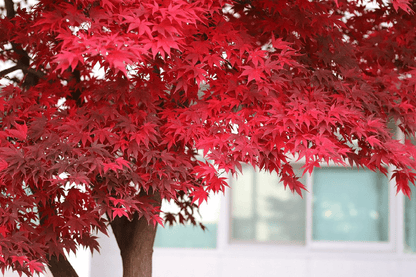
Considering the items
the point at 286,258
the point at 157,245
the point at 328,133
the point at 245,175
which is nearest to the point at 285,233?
the point at 286,258

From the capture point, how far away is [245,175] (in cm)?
473

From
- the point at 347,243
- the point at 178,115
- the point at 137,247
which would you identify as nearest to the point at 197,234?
the point at 347,243

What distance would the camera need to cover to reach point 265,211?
4715 millimetres

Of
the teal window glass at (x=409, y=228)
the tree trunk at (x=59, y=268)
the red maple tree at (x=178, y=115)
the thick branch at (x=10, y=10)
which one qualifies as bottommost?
the tree trunk at (x=59, y=268)

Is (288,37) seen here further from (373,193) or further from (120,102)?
(373,193)

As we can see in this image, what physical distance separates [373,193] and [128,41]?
3850 millimetres

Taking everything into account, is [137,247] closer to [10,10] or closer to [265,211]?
[10,10]

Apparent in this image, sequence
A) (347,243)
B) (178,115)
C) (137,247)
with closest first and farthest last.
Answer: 1. (178,115)
2. (137,247)
3. (347,243)

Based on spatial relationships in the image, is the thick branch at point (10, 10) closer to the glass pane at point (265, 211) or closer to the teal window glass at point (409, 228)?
the glass pane at point (265, 211)

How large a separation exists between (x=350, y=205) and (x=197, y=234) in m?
1.64

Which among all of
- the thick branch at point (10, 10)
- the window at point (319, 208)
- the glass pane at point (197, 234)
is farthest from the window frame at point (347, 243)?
the thick branch at point (10, 10)

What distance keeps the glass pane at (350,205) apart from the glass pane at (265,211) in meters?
0.19

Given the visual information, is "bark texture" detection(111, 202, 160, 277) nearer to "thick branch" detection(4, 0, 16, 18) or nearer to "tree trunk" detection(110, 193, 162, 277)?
"tree trunk" detection(110, 193, 162, 277)

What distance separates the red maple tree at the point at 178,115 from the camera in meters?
1.74
